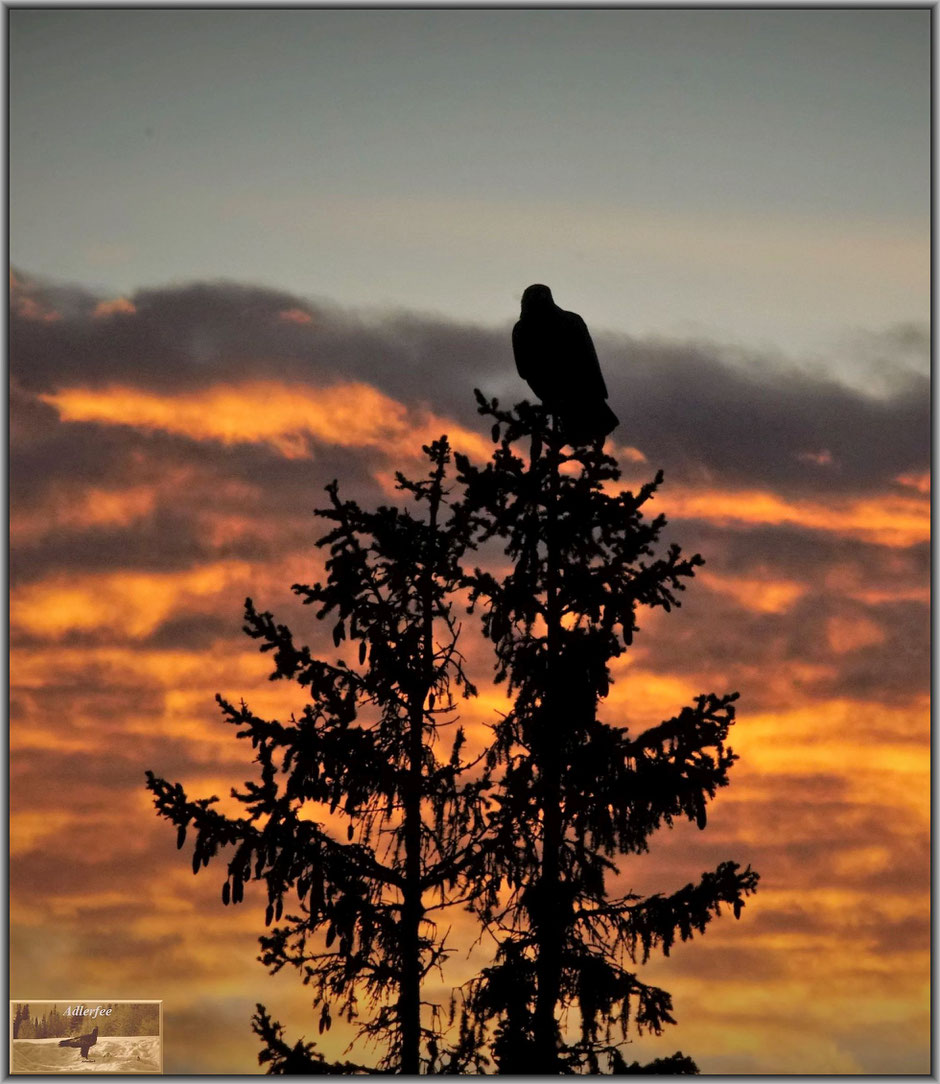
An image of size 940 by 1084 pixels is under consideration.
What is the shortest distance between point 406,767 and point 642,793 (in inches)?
108

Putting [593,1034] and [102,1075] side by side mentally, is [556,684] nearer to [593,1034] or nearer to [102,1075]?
[593,1034]

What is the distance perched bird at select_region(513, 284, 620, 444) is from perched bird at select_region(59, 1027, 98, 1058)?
372 inches

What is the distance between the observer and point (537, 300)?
62.6ft

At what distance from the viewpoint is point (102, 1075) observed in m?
16.8

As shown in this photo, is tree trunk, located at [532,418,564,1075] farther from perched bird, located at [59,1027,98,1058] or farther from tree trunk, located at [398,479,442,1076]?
perched bird, located at [59,1027,98,1058]

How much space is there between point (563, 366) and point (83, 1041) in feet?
33.5

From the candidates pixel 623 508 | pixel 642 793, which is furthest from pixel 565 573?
pixel 642 793

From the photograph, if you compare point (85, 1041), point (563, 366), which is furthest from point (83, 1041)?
point (563, 366)

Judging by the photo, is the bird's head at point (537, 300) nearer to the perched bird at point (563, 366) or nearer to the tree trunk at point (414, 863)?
the perched bird at point (563, 366)

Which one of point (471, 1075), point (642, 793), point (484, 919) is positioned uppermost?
point (642, 793)

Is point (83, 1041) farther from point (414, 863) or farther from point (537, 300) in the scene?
point (537, 300)

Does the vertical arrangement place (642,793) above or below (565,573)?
below

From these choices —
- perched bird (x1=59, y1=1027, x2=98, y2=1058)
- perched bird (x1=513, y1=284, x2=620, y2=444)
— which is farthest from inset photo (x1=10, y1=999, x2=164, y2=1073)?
perched bird (x1=513, y1=284, x2=620, y2=444)

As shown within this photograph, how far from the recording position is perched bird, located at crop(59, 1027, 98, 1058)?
1841 centimetres
